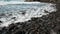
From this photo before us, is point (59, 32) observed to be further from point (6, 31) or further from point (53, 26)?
point (6, 31)

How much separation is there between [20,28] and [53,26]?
0.17 m

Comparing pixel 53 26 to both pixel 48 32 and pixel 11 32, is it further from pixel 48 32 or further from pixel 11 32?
pixel 11 32

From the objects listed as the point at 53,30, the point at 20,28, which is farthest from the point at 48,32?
the point at 20,28

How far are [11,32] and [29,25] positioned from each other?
106 mm

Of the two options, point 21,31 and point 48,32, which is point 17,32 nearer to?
point 21,31

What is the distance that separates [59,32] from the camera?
1.49 ft

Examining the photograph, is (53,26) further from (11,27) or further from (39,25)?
(11,27)

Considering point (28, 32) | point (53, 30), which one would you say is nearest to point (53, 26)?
point (53, 30)

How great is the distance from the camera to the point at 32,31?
1.49ft

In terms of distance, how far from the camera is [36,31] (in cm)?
46

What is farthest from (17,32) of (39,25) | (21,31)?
(39,25)

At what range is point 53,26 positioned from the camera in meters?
0.51

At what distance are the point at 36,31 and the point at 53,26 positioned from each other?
11 cm

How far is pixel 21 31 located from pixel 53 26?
170 mm
